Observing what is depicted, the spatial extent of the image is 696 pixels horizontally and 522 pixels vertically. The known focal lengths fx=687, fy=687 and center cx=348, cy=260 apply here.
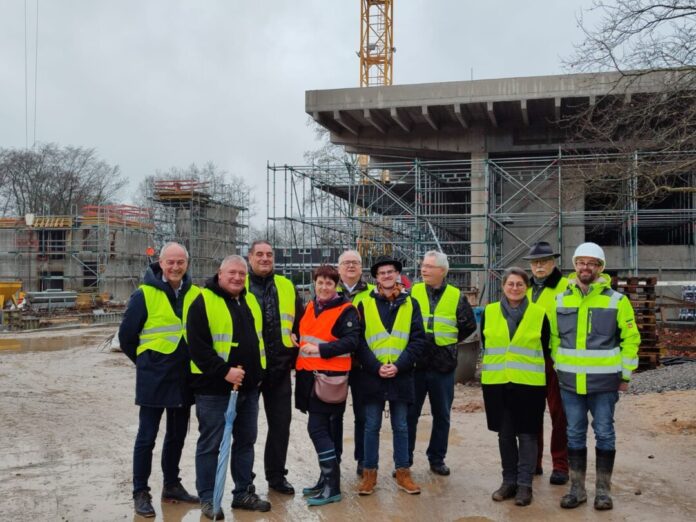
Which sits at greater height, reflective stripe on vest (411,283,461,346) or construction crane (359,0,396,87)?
construction crane (359,0,396,87)

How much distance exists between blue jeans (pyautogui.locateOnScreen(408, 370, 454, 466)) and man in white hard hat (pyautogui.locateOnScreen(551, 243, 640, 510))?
1085 millimetres

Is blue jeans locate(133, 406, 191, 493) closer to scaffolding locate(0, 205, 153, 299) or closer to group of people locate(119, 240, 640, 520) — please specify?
group of people locate(119, 240, 640, 520)

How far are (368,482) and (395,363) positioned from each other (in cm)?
97

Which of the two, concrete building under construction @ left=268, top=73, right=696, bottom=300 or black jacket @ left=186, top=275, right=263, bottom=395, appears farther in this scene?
concrete building under construction @ left=268, top=73, right=696, bottom=300

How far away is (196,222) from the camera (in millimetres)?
40062

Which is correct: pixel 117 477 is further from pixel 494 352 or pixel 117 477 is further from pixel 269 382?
pixel 494 352

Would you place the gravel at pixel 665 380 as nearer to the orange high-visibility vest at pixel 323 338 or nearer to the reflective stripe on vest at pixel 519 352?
the reflective stripe on vest at pixel 519 352

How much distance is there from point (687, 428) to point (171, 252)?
6021 millimetres

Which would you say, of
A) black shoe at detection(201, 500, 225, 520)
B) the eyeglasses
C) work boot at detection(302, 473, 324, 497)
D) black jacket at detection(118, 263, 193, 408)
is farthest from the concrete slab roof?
black shoe at detection(201, 500, 225, 520)

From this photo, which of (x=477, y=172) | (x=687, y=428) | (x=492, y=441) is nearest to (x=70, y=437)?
(x=492, y=441)

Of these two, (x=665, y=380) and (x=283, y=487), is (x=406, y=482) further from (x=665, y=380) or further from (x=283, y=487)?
(x=665, y=380)

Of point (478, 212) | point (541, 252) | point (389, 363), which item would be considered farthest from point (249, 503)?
point (478, 212)

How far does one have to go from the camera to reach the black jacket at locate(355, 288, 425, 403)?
17.8 feet

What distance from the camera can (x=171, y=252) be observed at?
5258 mm
